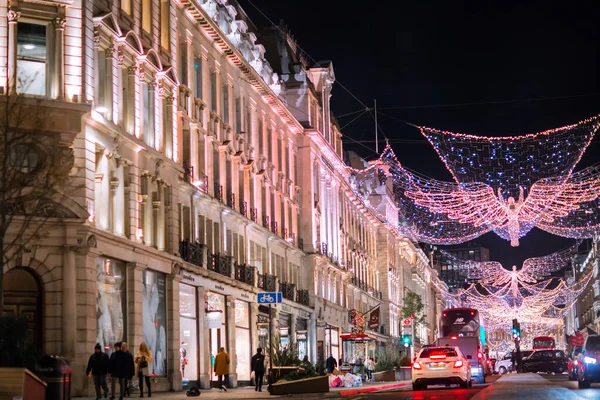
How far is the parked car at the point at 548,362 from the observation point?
71.1 metres

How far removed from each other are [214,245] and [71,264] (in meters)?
16.2

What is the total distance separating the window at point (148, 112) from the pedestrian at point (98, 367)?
10.6 m

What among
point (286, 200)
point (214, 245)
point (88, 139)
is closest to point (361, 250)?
point (286, 200)

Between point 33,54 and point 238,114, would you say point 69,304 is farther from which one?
point 238,114

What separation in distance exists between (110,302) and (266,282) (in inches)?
830

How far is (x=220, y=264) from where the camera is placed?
4556cm

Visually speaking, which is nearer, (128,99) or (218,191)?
(128,99)

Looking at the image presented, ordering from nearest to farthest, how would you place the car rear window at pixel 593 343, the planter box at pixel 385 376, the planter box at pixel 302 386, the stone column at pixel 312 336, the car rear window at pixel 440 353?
the planter box at pixel 302 386 < the car rear window at pixel 593 343 < the car rear window at pixel 440 353 < the planter box at pixel 385 376 < the stone column at pixel 312 336

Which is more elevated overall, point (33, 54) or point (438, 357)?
point (33, 54)

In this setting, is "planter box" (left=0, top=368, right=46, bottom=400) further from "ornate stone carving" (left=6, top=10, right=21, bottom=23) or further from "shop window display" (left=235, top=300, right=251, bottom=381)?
"shop window display" (left=235, top=300, right=251, bottom=381)

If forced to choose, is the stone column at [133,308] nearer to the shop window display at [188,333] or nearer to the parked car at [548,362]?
the shop window display at [188,333]

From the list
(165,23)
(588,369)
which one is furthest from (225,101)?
(588,369)

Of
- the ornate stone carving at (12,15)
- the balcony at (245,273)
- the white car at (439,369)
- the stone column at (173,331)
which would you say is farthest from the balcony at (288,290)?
the ornate stone carving at (12,15)

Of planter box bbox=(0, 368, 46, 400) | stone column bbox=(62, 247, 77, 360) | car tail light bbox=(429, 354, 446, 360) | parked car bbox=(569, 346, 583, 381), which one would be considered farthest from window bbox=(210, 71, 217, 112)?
planter box bbox=(0, 368, 46, 400)
